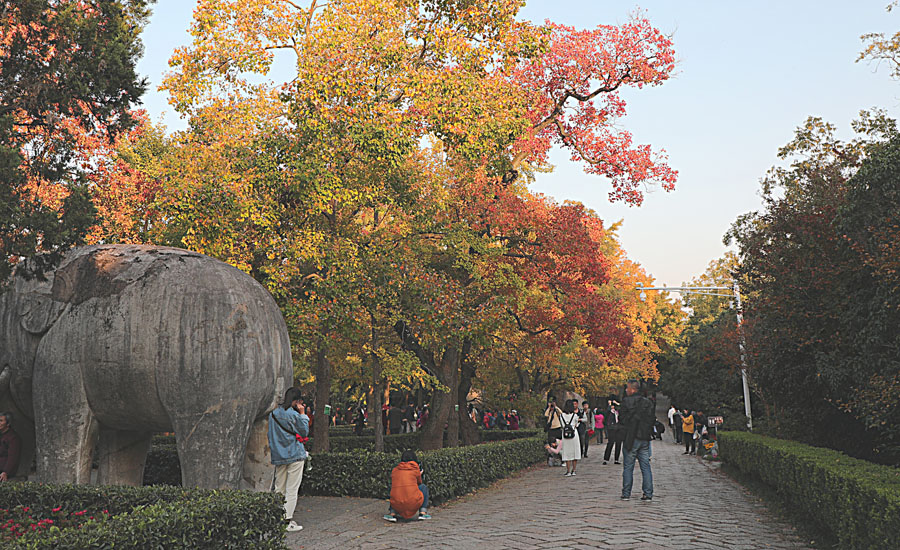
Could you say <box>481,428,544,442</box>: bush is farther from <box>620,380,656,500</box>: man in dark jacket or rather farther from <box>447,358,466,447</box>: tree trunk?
<box>620,380,656,500</box>: man in dark jacket

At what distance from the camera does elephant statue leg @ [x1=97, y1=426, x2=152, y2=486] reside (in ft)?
30.4

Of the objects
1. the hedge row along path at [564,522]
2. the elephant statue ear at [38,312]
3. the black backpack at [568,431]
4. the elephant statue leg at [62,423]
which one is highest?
the elephant statue ear at [38,312]

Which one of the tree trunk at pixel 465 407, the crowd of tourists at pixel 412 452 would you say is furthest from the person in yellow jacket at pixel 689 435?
the crowd of tourists at pixel 412 452

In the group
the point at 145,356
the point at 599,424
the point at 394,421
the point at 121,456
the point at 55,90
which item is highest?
the point at 55,90

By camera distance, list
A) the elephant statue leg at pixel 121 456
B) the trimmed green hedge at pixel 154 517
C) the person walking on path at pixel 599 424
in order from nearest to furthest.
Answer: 1. the trimmed green hedge at pixel 154 517
2. the elephant statue leg at pixel 121 456
3. the person walking on path at pixel 599 424

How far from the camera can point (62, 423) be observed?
8.38 m

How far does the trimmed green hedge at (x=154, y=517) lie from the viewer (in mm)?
5418

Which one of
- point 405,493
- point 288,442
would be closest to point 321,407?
point 405,493

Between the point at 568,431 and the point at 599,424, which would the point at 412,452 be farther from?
the point at 599,424

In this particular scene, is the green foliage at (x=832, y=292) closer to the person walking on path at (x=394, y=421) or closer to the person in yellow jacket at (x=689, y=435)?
the person in yellow jacket at (x=689, y=435)

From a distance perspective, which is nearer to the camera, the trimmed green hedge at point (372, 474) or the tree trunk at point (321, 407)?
the trimmed green hedge at point (372, 474)

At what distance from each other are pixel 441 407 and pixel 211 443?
11881 mm

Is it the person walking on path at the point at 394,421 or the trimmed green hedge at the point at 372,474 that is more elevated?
the person walking on path at the point at 394,421

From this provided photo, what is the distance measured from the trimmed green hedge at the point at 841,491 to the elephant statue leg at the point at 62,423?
8393 millimetres
